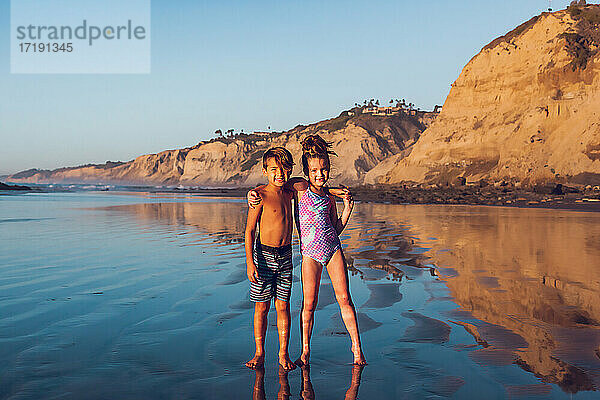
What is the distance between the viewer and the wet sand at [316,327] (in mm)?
3779

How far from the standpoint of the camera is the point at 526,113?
51.0m

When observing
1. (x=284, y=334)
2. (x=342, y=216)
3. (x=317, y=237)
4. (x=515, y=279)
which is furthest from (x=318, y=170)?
(x=515, y=279)

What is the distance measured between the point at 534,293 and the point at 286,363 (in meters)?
4.46

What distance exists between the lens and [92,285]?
7477mm

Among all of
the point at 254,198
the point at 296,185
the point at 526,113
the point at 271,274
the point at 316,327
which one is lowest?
Answer: the point at 316,327

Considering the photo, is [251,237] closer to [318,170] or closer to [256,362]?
[318,170]

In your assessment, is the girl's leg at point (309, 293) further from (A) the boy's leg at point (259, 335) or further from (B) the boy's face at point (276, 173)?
(B) the boy's face at point (276, 173)

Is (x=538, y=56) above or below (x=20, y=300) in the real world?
above

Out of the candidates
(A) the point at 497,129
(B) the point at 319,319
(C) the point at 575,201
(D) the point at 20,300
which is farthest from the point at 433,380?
(A) the point at 497,129

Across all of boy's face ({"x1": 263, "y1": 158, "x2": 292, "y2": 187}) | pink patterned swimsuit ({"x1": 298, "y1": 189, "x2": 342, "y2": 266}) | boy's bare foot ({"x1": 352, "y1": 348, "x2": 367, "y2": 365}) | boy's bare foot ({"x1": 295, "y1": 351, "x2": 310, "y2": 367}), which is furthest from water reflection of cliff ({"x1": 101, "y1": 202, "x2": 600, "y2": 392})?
boy's face ({"x1": 263, "y1": 158, "x2": 292, "y2": 187})

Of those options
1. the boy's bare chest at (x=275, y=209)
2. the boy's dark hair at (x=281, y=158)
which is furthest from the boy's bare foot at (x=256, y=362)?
the boy's dark hair at (x=281, y=158)

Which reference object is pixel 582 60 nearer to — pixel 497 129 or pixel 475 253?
pixel 497 129

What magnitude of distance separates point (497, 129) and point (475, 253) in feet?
154

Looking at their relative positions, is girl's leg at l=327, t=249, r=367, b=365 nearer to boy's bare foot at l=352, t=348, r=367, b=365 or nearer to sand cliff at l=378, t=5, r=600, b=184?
boy's bare foot at l=352, t=348, r=367, b=365
